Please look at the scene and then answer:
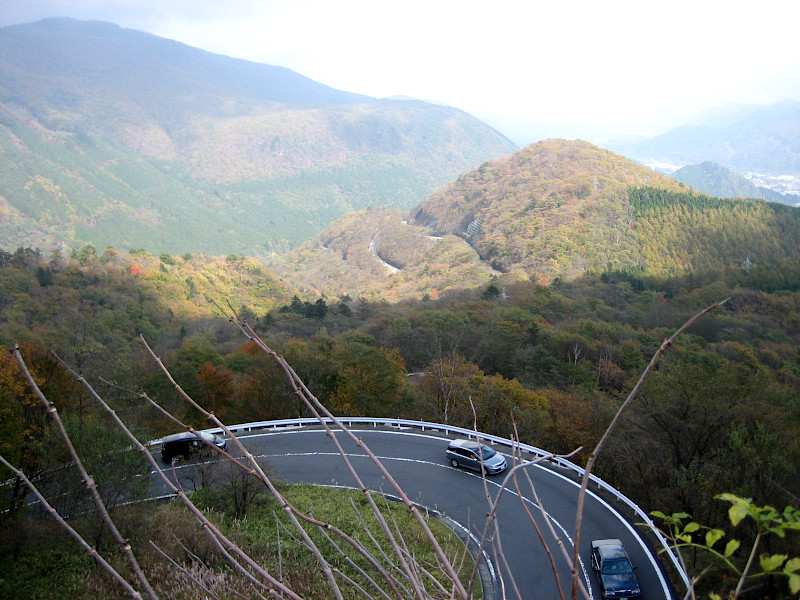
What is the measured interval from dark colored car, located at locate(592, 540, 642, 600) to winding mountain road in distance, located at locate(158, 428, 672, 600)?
47cm

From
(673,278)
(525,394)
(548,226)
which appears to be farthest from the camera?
(548,226)

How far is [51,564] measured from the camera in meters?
14.2

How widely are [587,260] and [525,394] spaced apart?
8613 centimetres

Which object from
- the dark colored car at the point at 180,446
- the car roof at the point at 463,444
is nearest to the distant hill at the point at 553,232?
the car roof at the point at 463,444

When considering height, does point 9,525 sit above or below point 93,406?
above

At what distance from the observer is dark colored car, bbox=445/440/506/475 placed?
776 inches

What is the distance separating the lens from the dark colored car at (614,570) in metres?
13.0

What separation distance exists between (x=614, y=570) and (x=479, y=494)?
21.6 ft

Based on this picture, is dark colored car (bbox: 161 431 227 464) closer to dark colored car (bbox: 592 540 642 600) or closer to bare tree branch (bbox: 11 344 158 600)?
dark colored car (bbox: 592 540 642 600)

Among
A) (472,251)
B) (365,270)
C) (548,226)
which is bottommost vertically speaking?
(365,270)

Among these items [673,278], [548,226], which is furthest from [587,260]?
[673,278]

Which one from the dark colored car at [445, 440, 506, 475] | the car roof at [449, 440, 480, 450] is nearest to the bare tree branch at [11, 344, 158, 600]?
the dark colored car at [445, 440, 506, 475]

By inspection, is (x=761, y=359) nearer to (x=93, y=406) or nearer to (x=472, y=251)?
(x=93, y=406)

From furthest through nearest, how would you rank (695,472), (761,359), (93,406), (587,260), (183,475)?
(587,260), (761,359), (93,406), (183,475), (695,472)
